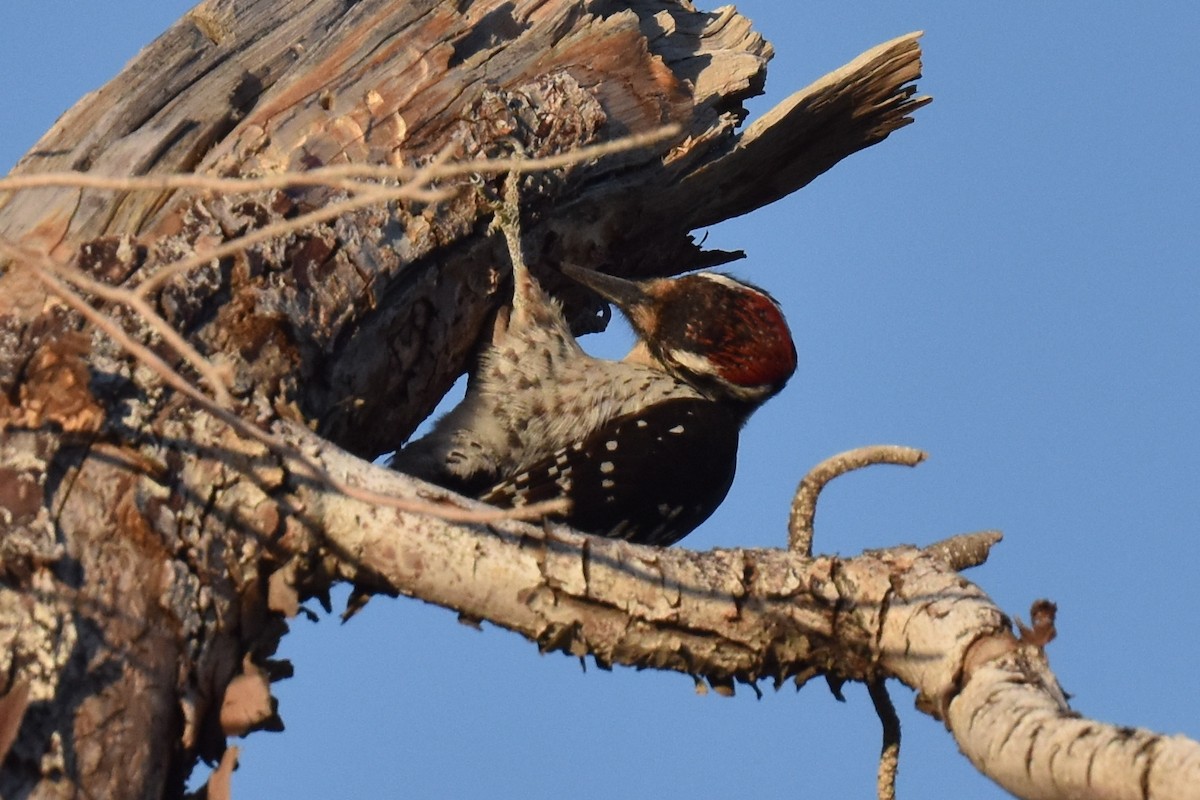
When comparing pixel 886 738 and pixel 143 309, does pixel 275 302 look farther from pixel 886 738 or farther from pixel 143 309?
pixel 886 738

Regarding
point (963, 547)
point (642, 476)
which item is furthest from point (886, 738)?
point (642, 476)

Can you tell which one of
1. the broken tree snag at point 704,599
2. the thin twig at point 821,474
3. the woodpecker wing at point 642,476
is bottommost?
the broken tree snag at point 704,599

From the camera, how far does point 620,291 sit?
4.83m

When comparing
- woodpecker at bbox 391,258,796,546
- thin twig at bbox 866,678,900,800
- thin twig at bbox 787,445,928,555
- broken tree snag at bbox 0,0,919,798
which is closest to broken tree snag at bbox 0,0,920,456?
broken tree snag at bbox 0,0,919,798

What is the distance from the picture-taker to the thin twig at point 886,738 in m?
3.11

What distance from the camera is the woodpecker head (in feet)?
16.1

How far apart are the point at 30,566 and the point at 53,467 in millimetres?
224

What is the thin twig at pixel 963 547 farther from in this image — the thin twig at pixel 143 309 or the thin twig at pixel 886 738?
the thin twig at pixel 143 309

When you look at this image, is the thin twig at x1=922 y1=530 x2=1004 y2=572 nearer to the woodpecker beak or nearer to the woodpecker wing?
the woodpecker wing

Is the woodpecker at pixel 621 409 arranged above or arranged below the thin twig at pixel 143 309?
above

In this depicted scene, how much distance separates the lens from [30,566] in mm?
2664

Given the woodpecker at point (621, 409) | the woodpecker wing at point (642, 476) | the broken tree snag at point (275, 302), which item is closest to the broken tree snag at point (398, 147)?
the broken tree snag at point (275, 302)

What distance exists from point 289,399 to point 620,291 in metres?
1.73

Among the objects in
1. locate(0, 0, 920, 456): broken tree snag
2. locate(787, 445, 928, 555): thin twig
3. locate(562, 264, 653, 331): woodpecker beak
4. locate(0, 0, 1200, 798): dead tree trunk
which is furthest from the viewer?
locate(562, 264, 653, 331): woodpecker beak
